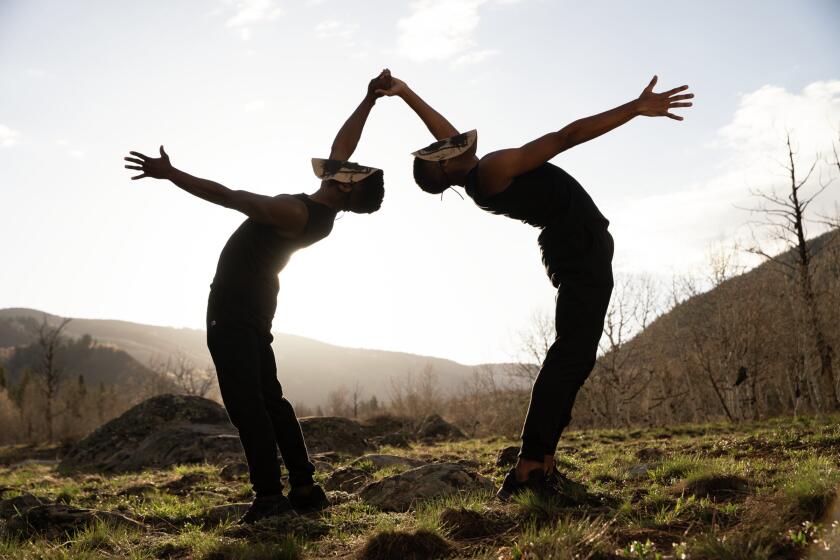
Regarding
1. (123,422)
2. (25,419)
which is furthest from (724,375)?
(25,419)

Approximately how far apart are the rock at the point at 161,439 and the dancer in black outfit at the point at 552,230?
842 cm

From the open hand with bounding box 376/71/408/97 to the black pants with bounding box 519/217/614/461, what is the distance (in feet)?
4.95

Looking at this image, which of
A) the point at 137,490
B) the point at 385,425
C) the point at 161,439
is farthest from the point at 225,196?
the point at 385,425

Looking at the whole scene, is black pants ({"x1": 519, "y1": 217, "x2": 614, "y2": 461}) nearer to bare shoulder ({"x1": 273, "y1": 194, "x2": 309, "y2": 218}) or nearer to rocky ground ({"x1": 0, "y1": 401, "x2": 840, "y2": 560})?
rocky ground ({"x1": 0, "y1": 401, "x2": 840, "y2": 560})

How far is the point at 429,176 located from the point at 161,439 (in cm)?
1066

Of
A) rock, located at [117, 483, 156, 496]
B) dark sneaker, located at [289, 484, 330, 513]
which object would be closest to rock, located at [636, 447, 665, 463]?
dark sneaker, located at [289, 484, 330, 513]

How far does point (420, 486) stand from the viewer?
4418 millimetres

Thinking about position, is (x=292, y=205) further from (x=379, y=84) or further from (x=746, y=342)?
(x=746, y=342)

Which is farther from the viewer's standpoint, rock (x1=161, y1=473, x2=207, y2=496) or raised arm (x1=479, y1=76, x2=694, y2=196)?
rock (x1=161, y1=473, x2=207, y2=496)

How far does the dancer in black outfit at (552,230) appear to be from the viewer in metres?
3.52

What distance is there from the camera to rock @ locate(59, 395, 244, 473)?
11539 mm

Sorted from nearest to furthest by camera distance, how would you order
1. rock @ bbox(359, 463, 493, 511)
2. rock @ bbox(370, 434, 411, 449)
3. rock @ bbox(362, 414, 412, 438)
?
rock @ bbox(359, 463, 493, 511)
rock @ bbox(370, 434, 411, 449)
rock @ bbox(362, 414, 412, 438)

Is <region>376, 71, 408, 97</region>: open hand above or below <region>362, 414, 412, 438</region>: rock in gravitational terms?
above

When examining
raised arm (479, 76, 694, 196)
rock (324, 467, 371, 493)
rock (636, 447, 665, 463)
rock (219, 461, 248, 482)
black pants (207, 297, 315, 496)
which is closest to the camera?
raised arm (479, 76, 694, 196)
